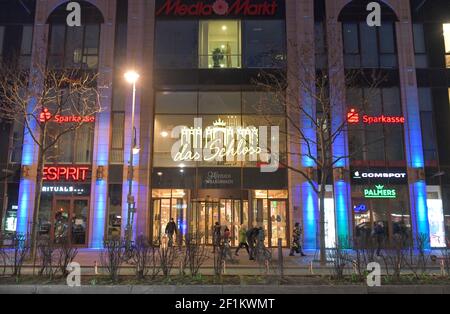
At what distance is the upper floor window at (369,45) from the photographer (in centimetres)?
2747

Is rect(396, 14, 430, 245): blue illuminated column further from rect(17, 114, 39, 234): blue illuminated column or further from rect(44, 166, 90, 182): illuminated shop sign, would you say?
rect(17, 114, 39, 234): blue illuminated column

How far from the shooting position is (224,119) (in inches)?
1083

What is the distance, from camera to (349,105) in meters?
26.2

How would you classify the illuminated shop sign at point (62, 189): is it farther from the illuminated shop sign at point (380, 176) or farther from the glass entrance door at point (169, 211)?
the illuminated shop sign at point (380, 176)

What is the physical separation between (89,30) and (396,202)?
22670 mm

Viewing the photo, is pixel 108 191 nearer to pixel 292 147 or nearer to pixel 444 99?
pixel 292 147

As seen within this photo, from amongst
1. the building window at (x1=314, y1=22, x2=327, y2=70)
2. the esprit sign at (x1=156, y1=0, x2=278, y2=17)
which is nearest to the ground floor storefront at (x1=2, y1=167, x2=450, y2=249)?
the building window at (x1=314, y1=22, x2=327, y2=70)

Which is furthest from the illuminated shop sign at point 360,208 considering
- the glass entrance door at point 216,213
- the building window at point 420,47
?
the building window at point 420,47

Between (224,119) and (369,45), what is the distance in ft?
35.4

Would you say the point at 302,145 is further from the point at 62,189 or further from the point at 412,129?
the point at 62,189

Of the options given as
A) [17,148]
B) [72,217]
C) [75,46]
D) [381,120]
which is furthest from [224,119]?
[17,148]

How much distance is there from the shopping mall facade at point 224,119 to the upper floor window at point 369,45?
8 centimetres
